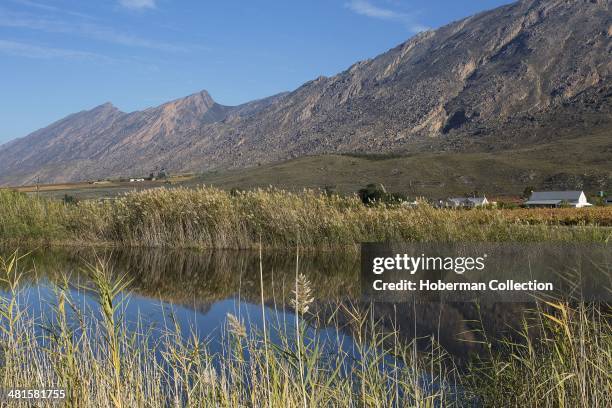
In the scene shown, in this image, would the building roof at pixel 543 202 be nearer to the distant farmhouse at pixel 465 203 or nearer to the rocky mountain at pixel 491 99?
the distant farmhouse at pixel 465 203

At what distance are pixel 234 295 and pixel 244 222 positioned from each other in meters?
7.28

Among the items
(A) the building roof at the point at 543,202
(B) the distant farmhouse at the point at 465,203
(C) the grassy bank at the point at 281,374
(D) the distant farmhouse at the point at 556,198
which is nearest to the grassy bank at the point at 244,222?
(B) the distant farmhouse at the point at 465,203

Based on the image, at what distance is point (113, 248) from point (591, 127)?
10111 centimetres

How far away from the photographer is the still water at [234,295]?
726cm

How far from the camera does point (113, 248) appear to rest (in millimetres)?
17188

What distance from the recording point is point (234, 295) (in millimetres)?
9641

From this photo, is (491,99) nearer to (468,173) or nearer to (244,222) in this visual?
(468,173)

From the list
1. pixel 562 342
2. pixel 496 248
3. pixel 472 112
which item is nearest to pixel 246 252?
pixel 496 248

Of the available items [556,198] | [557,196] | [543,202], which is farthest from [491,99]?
[543,202]

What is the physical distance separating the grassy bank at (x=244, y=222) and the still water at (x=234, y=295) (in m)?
0.68

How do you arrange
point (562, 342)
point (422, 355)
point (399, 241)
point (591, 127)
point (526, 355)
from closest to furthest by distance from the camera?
1. point (562, 342)
2. point (526, 355)
3. point (422, 355)
4. point (399, 241)
5. point (591, 127)

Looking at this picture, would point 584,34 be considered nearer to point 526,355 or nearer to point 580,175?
point 580,175

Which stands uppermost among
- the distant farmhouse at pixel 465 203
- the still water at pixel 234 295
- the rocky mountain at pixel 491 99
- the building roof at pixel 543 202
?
the rocky mountain at pixel 491 99

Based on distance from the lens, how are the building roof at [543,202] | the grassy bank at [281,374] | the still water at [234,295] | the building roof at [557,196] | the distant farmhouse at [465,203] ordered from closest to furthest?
the grassy bank at [281,374]
the still water at [234,295]
the distant farmhouse at [465,203]
the building roof at [543,202]
the building roof at [557,196]
